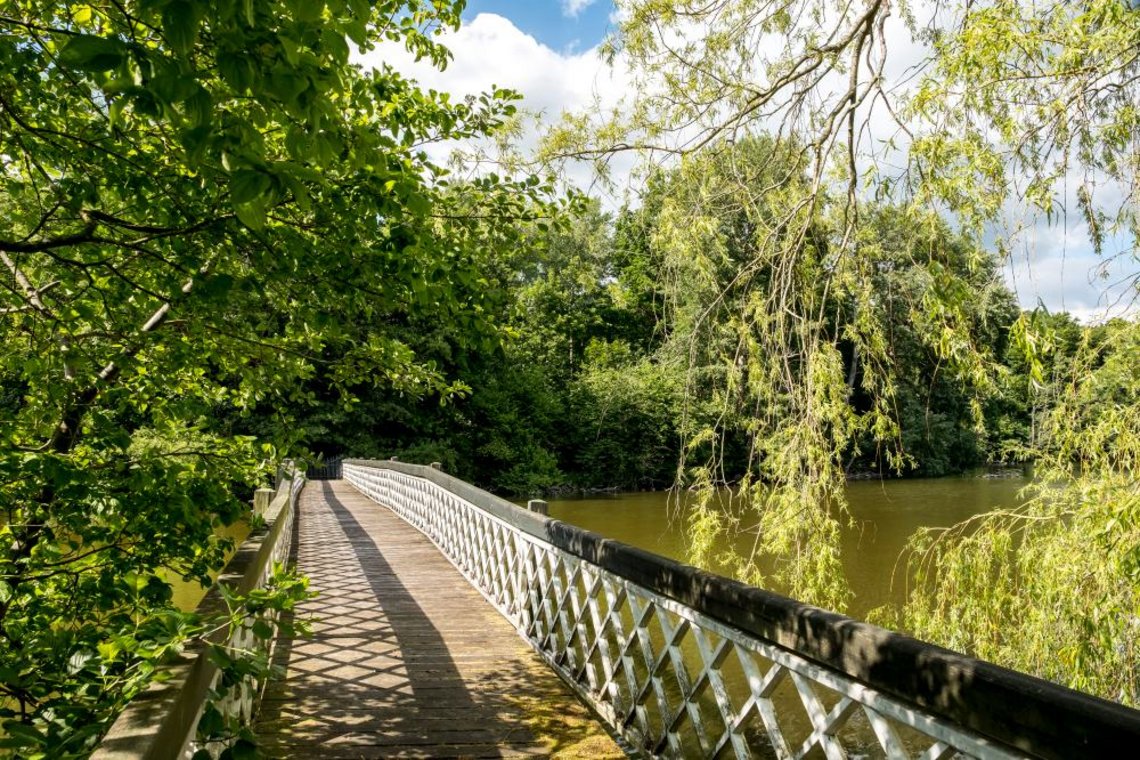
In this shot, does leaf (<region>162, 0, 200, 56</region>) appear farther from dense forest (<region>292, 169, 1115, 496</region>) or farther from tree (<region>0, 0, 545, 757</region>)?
dense forest (<region>292, 169, 1115, 496</region>)

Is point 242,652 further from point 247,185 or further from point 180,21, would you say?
point 180,21

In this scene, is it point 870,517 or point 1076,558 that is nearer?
point 1076,558

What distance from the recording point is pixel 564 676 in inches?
199

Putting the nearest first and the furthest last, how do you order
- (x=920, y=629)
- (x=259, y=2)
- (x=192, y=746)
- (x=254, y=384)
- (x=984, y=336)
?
(x=259, y=2), (x=192, y=746), (x=984, y=336), (x=254, y=384), (x=920, y=629)

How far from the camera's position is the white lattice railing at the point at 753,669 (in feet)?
5.79

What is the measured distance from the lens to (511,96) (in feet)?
15.8

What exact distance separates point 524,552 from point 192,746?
152 inches

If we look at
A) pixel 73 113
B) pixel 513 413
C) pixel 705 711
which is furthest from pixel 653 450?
pixel 73 113

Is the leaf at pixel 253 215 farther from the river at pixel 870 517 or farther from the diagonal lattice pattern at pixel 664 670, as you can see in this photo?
the river at pixel 870 517

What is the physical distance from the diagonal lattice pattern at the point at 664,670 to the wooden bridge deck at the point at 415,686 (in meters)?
0.19

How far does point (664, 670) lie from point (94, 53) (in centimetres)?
593

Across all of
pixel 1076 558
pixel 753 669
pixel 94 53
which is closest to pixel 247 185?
pixel 94 53

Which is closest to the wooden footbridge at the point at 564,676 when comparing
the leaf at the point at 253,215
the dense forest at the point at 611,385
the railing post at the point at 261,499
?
the railing post at the point at 261,499

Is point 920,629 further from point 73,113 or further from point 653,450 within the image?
point 653,450
